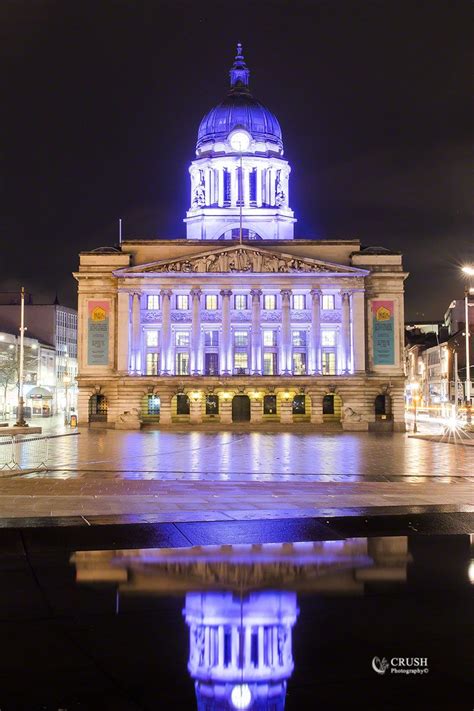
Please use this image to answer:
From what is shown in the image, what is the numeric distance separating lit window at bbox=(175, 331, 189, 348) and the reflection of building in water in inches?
3557

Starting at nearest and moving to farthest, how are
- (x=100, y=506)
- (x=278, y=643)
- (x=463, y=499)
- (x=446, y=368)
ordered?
1. (x=278, y=643)
2. (x=100, y=506)
3. (x=463, y=499)
4. (x=446, y=368)

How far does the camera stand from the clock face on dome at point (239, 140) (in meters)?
122

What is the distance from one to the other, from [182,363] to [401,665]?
93343mm

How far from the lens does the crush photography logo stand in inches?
285

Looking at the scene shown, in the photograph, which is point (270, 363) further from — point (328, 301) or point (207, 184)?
point (207, 184)

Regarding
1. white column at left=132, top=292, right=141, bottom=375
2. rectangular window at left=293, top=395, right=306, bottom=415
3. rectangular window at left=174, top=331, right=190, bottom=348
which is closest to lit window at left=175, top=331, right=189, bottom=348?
rectangular window at left=174, top=331, right=190, bottom=348

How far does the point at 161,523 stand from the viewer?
17000mm

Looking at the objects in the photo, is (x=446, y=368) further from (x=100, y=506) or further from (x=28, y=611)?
(x=28, y=611)

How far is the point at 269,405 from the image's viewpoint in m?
97.5

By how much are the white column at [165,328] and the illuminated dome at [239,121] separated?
35.8 meters

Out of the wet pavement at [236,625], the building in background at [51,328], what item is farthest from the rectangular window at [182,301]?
the wet pavement at [236,625]

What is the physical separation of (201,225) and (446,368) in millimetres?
51355

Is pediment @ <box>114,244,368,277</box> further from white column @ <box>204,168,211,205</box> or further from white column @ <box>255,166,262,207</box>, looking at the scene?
white column @ <box>204,168,211,205</box>

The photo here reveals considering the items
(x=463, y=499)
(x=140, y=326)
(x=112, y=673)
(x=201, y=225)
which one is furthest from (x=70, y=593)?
(x=201, y=225)
